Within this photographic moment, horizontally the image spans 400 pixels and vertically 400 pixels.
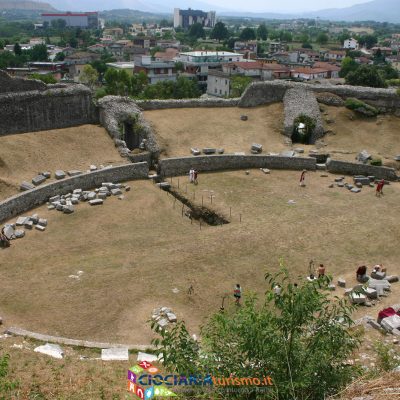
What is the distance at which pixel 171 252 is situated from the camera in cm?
1705

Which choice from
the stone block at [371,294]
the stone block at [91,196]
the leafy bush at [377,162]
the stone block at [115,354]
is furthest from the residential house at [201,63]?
the stone block at [115,354]

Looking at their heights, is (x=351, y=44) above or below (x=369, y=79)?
below

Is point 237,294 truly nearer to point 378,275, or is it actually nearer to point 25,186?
point 378,275

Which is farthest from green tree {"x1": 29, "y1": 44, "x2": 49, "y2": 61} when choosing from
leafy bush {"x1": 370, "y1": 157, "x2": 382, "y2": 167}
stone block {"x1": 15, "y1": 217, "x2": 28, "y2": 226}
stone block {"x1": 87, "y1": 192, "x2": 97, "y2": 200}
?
leafy bush {"x1": 370, "y1": 157, "x2": 382, "y2": 167}

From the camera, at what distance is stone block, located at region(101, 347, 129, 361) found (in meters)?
11.1

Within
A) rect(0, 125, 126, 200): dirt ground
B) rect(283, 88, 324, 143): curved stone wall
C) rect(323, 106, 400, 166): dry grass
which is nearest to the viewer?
rect(0, 125, 126, 200): dirt ground

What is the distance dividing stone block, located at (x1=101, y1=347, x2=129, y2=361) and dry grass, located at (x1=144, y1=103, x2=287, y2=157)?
1572 centimetres

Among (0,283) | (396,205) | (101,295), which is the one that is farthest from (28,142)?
(396,205)

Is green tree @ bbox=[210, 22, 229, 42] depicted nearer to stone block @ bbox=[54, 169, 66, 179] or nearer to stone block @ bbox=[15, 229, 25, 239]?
stone block @ bbox=[54, 169, 66, 179]

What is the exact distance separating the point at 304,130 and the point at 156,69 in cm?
6041

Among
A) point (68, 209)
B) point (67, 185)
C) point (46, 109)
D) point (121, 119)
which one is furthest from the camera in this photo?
point (121, 119)

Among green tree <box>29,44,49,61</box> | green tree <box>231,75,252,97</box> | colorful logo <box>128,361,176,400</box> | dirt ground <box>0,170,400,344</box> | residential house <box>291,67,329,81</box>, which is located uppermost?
colorful logo <box>128,361,176,400</box>

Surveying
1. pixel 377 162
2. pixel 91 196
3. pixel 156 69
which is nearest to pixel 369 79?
pixel 377 162

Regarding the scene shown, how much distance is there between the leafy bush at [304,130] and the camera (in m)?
29.4
